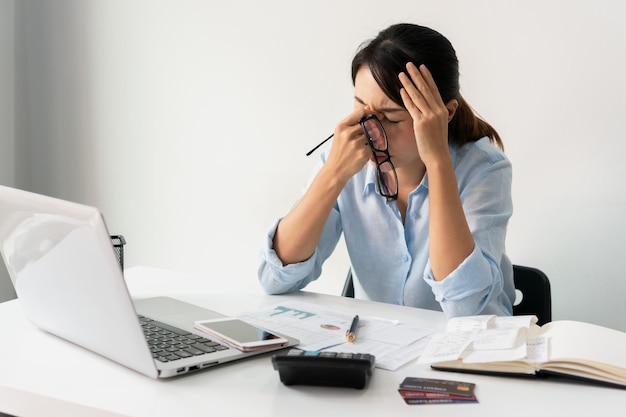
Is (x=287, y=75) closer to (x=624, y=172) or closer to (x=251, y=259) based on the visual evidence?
(x=251, y=259)

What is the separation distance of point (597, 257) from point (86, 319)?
1.52 m

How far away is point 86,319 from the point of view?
1.04 metres

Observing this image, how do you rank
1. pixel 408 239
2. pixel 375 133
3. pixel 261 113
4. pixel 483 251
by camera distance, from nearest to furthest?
1. pixel 483 251
2. pixel 375 133
3. pixel 408 239
4. pixel 261 113

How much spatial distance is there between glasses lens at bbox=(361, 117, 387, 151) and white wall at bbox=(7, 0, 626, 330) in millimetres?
707

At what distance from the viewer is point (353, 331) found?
1.22 meters

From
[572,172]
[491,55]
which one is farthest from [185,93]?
[572,172]

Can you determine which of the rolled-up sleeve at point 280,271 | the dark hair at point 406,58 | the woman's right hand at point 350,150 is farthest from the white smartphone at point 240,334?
the dark hair at point 406,58

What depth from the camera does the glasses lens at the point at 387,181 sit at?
5.42 ft

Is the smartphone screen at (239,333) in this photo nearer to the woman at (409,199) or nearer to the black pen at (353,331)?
the black pen at (353,331)

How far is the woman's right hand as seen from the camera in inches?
62.5

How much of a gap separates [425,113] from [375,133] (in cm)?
12

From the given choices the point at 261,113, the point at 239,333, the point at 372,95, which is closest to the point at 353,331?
the point at 239,333

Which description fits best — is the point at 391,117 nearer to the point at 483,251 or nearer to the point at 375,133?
the point at 375,133

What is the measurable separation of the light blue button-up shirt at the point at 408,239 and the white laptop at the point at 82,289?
1.47 ft
